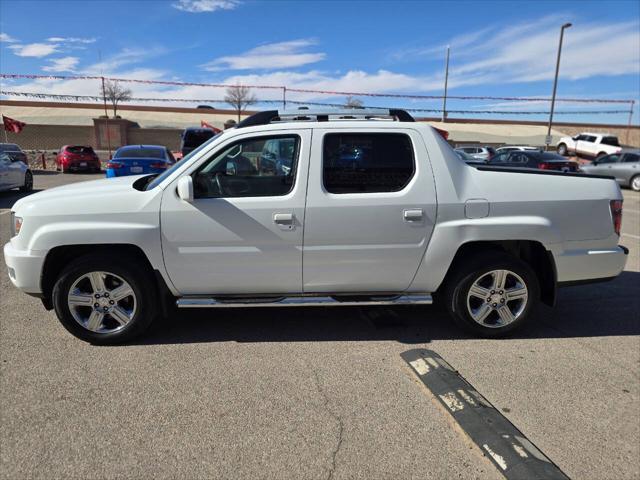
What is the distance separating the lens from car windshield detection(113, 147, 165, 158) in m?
12.2

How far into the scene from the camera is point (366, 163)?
12.3ft

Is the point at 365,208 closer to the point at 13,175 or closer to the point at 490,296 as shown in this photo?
the point at 490,296

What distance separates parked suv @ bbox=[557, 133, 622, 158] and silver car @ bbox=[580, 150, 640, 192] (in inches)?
479

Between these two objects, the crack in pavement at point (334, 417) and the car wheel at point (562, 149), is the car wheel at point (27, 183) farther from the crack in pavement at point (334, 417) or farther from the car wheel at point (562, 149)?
the car wheel at point (562, 149)

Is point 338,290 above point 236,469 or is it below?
above

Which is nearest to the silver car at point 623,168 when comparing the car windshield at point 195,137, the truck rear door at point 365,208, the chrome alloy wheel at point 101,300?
the car windshield at point 195,137

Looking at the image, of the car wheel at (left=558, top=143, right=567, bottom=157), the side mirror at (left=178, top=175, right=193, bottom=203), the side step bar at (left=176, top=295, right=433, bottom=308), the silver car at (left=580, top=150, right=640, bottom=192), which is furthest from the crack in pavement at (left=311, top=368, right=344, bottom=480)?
the car wheel at (left=558, top=143, right=567, bottom=157)

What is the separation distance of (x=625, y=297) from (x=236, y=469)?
4784 millimetres

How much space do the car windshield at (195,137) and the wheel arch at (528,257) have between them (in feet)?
50.9

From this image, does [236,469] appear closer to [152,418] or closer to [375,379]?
[152,418]

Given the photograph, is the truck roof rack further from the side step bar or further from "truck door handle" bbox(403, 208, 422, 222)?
the side step bar

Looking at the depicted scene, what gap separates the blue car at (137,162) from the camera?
1138 centimetres

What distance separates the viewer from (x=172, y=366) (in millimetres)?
3459

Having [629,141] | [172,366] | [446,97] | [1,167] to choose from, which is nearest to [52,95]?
[1,167]
